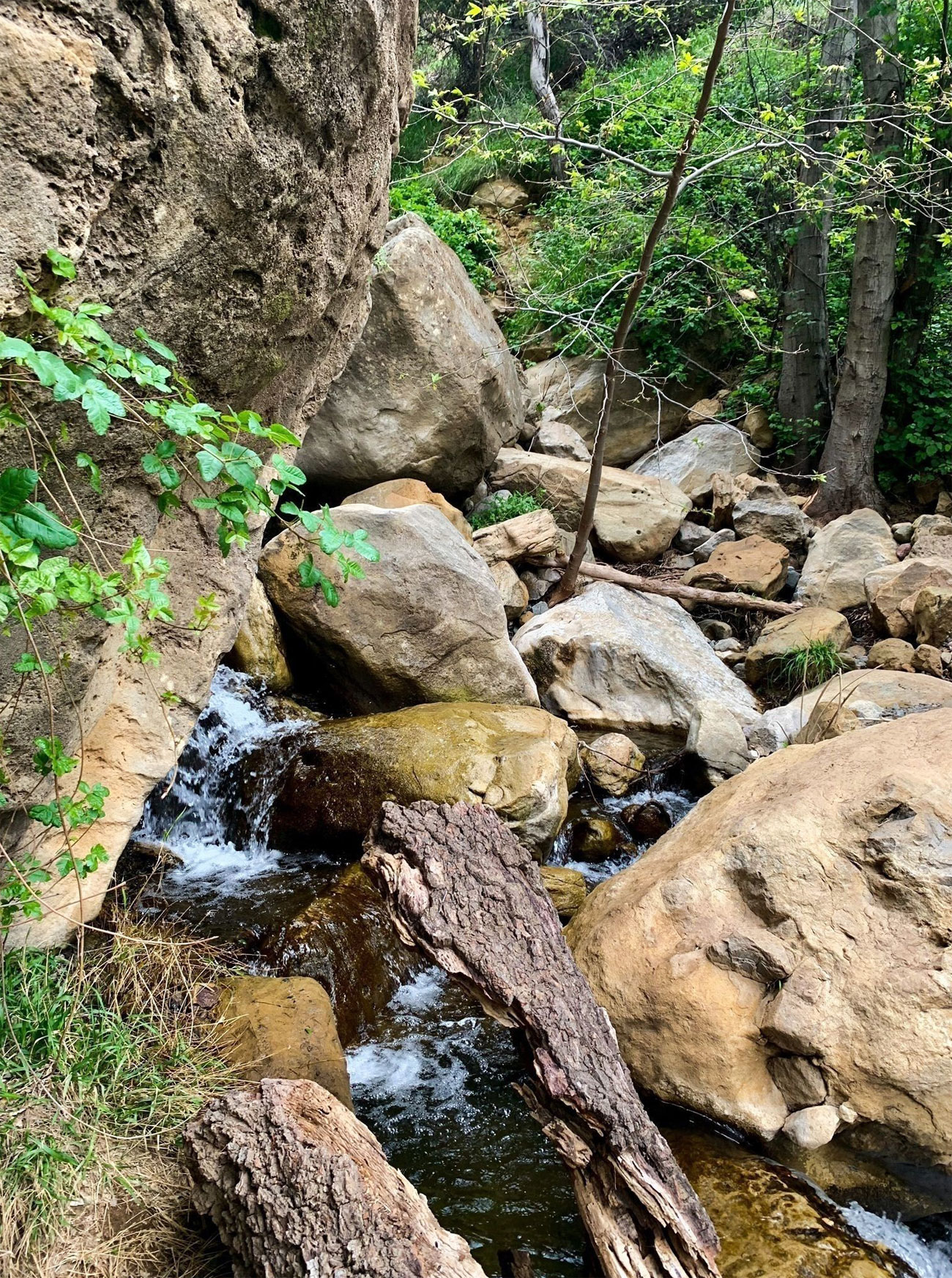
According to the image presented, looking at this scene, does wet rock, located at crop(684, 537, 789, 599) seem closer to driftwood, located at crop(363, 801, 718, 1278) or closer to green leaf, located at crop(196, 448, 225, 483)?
driftwood, located at crop(363, 801, 718, 1278)

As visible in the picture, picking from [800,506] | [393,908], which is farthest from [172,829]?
[800,506]

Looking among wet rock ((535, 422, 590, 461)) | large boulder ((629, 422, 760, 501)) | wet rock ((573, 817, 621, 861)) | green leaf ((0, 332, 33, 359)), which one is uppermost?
green leaf ((0, 332, 33, 359))

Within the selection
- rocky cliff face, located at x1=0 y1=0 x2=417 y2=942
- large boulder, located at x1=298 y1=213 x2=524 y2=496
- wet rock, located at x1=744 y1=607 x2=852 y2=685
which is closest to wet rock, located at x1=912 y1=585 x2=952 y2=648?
wet rock, located at x1=744 y1=607 x2=852 y2=685

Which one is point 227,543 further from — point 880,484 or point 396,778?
point 880,484

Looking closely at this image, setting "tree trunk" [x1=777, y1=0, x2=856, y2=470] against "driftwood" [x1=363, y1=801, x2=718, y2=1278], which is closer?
"driftwood" [x1=363, y1=801, x2=718, y2=1278]

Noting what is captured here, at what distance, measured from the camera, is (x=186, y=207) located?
240 cm

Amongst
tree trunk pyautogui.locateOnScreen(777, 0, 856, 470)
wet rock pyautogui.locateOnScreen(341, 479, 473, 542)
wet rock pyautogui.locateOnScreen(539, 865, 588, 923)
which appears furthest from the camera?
tree trunk pyautogui.locateOnScreen(777, 0, 856, 470)

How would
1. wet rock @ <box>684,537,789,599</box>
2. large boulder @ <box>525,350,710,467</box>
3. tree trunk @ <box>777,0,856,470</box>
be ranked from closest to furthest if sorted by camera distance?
wet rock @ <box>684,537,789,599</box>
tree trunk @ <box>777,0,856,470</box>
large boulder @ <box>525,350,710,467</box>

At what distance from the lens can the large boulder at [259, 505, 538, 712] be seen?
5.86m

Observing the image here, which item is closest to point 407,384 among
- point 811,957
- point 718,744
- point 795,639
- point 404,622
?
point 404,622

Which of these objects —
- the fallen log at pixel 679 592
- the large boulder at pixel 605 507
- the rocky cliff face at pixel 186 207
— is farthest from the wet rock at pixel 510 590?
the rocky cliff face at pixel 186 207

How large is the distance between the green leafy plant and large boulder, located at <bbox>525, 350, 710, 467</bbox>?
857 centimetres

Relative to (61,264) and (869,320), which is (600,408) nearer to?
(869,320)

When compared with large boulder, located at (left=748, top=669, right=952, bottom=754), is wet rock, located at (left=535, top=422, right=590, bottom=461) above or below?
above
